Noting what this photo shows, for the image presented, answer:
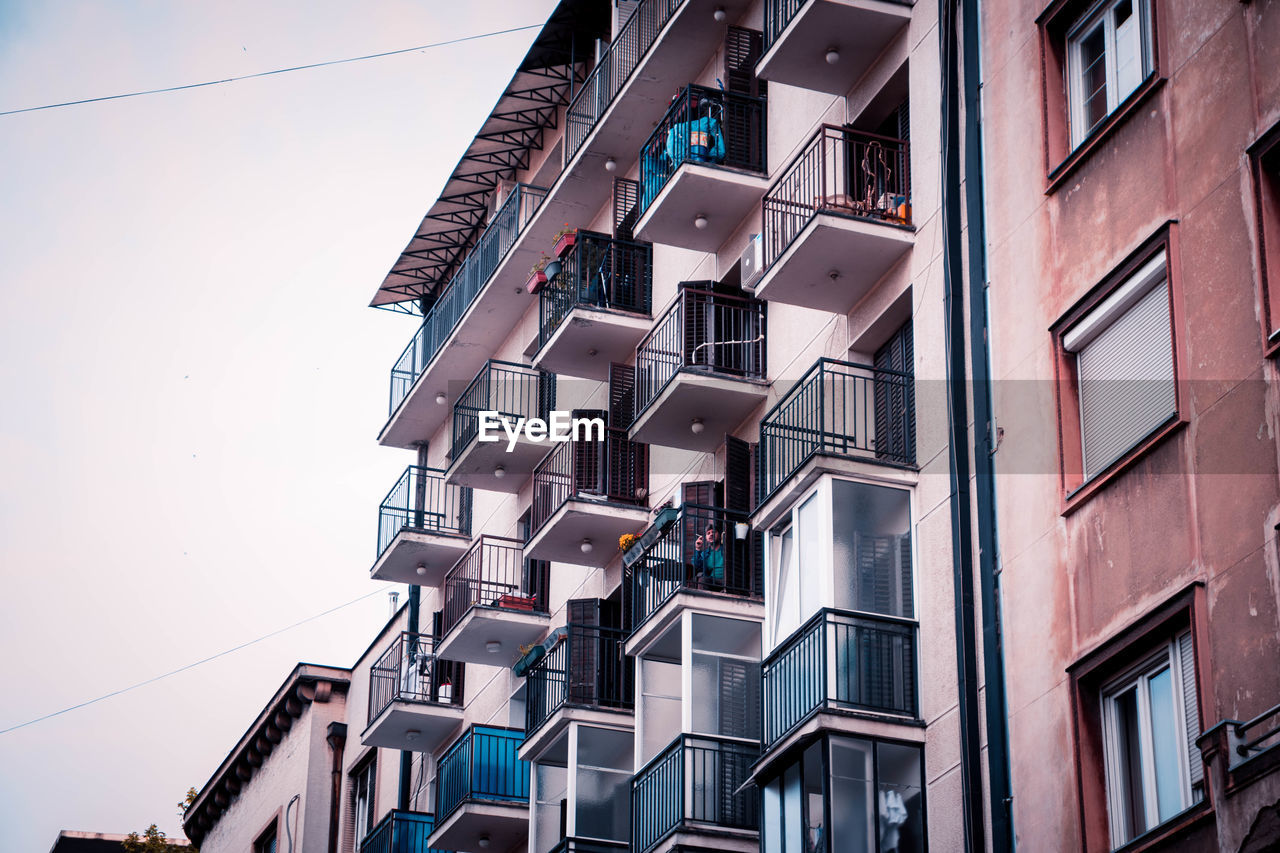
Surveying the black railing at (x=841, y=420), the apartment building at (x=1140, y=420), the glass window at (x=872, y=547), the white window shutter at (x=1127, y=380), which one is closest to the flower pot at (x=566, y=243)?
the black railing at (x=841, y=420)

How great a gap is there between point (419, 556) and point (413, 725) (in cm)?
298

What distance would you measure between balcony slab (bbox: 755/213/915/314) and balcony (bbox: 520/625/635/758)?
19.1 feet

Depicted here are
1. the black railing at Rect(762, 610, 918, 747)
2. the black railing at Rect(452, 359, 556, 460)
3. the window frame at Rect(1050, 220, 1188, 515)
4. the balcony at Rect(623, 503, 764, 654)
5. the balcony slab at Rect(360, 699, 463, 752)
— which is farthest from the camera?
the balcony slab at Rect(360, 699, 463, 752)

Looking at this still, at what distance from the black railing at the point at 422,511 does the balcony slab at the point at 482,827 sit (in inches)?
256

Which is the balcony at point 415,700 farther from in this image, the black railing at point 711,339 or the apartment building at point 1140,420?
the apartment building at point 1140,420

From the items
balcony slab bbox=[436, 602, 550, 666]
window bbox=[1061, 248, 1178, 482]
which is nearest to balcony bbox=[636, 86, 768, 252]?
balcony slab bbox=[436, 602, 550, 666]

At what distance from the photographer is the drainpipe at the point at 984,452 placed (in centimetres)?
1838

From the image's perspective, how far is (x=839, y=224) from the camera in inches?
892

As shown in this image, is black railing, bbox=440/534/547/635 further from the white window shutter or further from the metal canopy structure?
the white window shutter

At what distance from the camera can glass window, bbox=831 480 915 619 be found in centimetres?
2109

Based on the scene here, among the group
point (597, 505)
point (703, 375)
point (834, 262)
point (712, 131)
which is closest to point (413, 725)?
point (597, 505)

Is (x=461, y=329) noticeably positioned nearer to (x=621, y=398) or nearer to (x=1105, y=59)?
(x=621, y=398)

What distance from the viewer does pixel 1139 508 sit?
16.9 m

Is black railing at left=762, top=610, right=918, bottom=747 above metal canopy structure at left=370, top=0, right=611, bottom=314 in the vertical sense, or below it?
below
